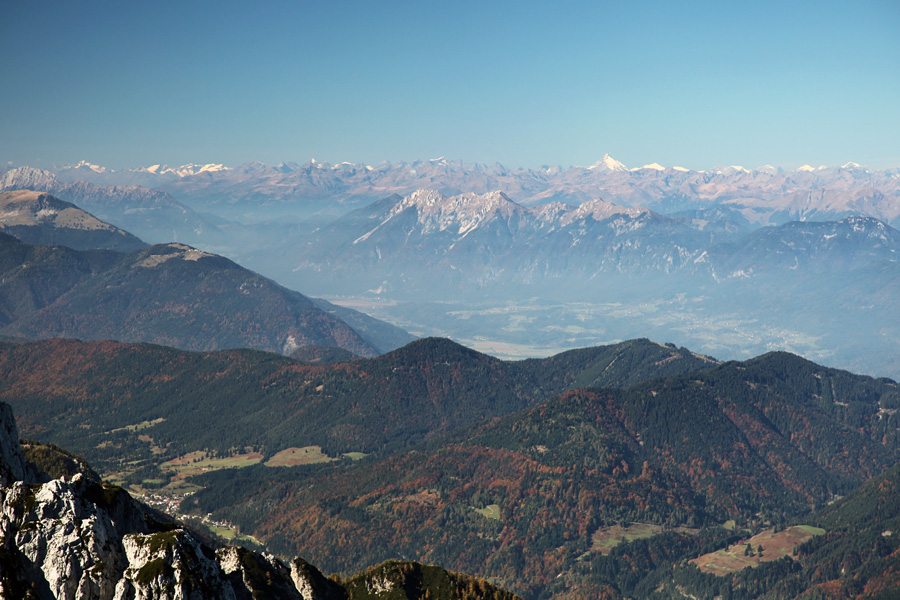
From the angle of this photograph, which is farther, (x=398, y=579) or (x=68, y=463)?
(x=68, y=463)

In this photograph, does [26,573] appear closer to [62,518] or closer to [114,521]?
[62,518]

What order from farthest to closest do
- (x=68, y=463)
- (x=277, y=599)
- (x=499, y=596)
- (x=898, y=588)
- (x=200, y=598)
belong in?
(x=898, y=588)
(x=68, y=463)
(x=499, y=596)
(x=277, y=599)
(x=200, y=598)

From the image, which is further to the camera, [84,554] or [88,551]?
[88,551]

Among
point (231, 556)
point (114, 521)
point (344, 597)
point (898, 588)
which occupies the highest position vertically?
point (114, 521)

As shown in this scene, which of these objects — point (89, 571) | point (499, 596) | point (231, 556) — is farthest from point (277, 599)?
point (499, 596)

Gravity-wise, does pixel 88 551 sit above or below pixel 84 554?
above

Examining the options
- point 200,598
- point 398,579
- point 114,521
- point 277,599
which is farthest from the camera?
point 398,579

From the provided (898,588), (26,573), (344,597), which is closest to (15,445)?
(26,573)

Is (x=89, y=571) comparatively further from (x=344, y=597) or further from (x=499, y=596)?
(x=499, y=596)

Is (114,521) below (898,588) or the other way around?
the other way around
